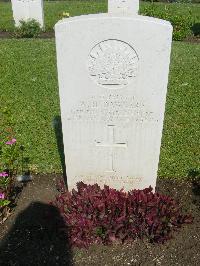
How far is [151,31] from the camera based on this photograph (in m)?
3.25

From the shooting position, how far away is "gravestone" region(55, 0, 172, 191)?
3295 millimetres

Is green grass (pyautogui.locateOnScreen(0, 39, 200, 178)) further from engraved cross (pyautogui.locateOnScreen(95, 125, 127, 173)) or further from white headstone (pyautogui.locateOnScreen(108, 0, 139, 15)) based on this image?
white headstone (pyautogui.locateOnScreen(108, 0, 139, 15))

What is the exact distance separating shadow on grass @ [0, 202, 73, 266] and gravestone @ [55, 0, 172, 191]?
53cm

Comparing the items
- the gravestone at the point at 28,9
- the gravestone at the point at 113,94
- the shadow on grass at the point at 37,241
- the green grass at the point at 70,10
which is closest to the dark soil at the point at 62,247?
the shadow on grass at the point at 37,241

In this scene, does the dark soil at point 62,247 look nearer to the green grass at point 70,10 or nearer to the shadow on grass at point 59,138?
the shadow on grass at point 59,138

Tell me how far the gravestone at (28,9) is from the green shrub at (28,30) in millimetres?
249

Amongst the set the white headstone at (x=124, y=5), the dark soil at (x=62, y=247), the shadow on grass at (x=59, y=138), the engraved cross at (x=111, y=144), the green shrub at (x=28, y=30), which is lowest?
the dark soil at (x=62, y=247)

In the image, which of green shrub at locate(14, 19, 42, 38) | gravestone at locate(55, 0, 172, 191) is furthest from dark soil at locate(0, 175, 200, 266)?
green shrub at locate(14, 19, 42, 38)

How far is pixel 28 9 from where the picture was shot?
1206cm

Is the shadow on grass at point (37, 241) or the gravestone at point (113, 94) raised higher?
the gravestone at point (113, 94)

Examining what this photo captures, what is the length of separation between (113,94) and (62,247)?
162cm

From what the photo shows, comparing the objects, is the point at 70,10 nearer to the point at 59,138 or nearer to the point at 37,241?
the point at 59,138

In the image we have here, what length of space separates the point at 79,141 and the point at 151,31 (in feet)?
4.41

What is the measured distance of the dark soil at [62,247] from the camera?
12.1ft
